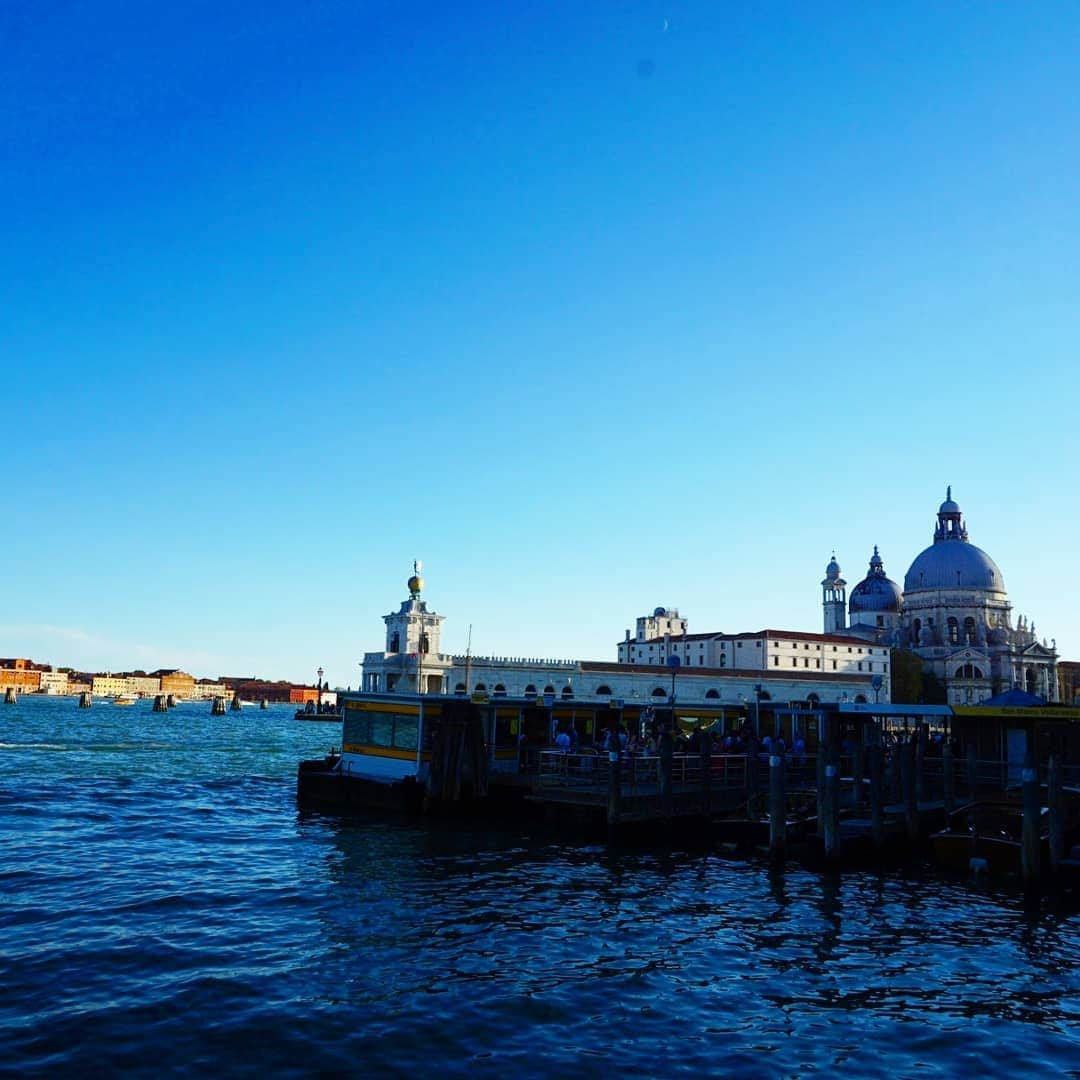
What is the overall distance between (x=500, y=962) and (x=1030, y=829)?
12.7 meters

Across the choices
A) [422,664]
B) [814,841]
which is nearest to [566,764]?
[814,841]

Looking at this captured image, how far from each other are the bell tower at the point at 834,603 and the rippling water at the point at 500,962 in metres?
122

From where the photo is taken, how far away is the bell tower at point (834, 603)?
140875mm

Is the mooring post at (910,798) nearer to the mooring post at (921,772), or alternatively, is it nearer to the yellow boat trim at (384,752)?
the mooring post at (921,772)

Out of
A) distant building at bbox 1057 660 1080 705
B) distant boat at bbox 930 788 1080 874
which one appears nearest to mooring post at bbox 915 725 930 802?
distant boat at bbox 930 788 1080 874

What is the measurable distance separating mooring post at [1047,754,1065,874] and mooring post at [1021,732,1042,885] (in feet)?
1.59

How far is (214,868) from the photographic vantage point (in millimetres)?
21922

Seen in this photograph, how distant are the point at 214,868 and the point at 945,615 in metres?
121

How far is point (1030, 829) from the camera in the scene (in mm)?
21547

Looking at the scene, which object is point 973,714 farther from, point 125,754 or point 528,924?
point 125,754

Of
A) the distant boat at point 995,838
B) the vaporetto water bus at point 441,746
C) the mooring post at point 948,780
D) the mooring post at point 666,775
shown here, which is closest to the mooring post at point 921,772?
the mooring post at point 948,780

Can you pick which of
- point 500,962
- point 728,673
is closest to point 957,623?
point 728,673

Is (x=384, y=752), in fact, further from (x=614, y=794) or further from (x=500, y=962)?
(x=500, y=962)

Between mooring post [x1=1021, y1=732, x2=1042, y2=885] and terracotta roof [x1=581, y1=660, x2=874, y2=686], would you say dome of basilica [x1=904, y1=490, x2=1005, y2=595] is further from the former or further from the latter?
mooring post [x1=1021, y1=732, x2=1042, y2=885]
